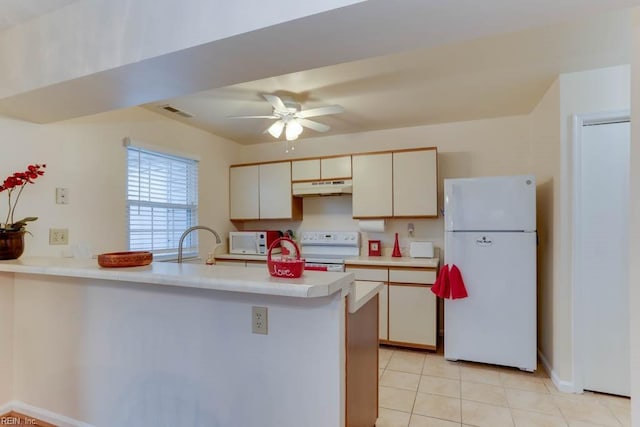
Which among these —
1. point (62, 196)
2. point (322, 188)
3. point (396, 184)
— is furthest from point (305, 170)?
point (62, 196)

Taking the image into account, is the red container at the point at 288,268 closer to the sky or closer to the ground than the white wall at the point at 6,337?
closer to the sky

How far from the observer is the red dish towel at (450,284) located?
278 centimetres

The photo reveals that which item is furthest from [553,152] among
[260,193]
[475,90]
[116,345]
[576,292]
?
[116,345]

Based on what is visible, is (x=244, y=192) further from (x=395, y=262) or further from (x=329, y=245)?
(x=395, y=262)

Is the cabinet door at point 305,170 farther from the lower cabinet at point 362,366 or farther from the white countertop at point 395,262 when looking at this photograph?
the lower cabinet at point 362,366

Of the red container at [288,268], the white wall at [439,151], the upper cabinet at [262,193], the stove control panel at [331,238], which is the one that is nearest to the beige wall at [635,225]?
the red container at [288,268]

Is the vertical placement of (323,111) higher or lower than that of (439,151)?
higher

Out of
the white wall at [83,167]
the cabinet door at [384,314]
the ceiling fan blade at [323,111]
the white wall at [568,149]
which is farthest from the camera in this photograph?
the cabinet door at [384,314]

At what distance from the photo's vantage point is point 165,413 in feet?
5.49

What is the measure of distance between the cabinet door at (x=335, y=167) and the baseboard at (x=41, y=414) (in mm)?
2816

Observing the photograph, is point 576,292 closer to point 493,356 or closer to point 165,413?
point 493,356

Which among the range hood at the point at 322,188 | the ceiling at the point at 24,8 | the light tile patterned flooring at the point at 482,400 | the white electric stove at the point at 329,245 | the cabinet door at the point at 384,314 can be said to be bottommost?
the light tile patterned flooring at the point at 482,400

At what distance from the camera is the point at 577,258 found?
2305 millimetres

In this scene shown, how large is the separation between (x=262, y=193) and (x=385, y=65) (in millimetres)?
2246
